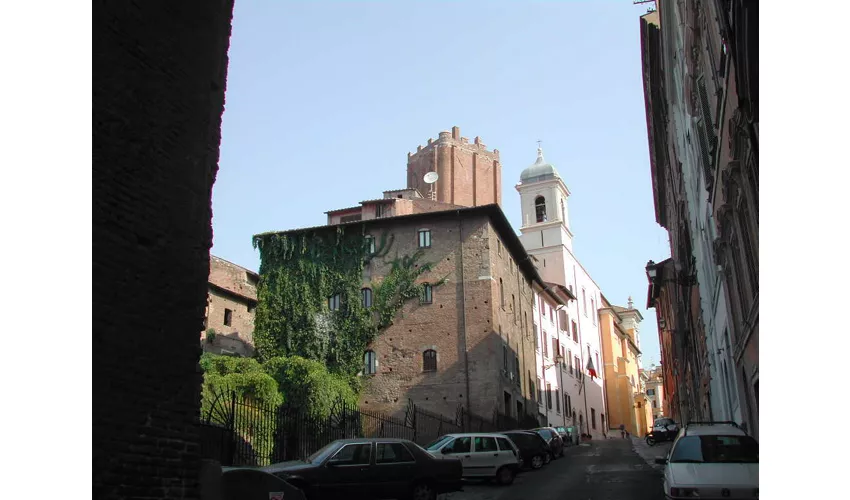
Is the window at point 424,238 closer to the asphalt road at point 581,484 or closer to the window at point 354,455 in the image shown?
the asphalt road at point 581,484

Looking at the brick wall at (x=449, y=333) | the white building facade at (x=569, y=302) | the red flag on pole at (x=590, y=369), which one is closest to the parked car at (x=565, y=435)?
the brick wall at (x=449, y=333)

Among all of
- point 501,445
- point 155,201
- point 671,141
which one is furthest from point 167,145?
point 671,141

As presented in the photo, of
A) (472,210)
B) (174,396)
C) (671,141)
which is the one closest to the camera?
(174,396)

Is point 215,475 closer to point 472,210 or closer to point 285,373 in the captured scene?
point 285,373

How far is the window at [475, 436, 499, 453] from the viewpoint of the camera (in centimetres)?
1962

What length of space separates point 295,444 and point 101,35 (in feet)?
57.6

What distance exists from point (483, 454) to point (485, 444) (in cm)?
40

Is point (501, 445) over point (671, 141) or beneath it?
beneath

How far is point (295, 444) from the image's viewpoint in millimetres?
22781

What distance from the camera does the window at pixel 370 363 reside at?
120 ft

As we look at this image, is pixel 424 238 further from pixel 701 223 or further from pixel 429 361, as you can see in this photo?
pixel 701 223

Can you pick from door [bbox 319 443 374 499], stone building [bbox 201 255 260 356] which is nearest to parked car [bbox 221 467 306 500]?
door [bbox 319 443 374 499]

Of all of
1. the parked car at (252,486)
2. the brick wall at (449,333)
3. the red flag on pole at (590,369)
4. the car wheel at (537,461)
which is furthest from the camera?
the red flag on pole at (590,369)

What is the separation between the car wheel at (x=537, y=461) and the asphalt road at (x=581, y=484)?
0.70 feet
